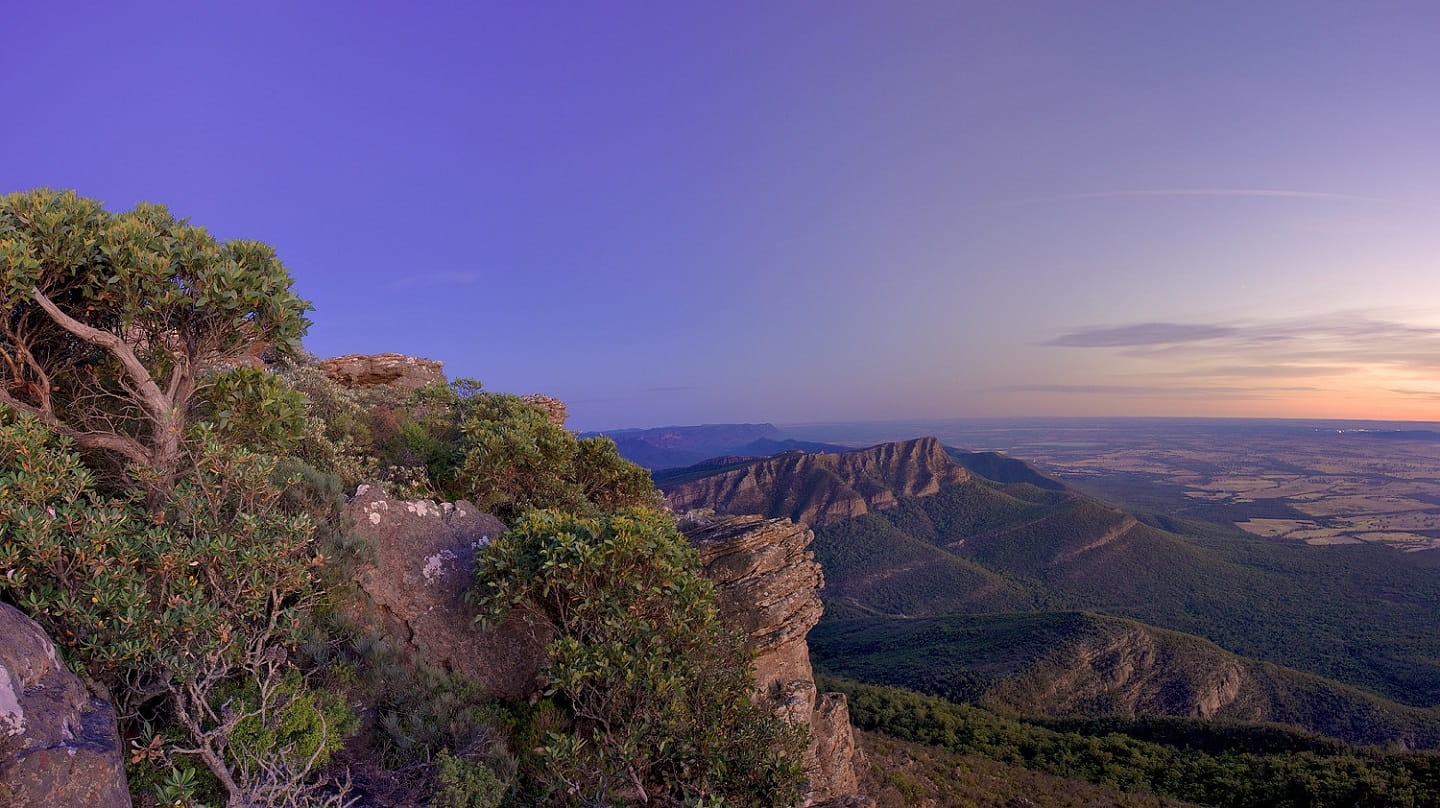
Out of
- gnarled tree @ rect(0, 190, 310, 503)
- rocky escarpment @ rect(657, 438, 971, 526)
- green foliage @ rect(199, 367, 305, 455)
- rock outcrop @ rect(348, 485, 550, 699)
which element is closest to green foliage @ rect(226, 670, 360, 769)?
rock outcrop @ rect(348, 485, 550, 699)

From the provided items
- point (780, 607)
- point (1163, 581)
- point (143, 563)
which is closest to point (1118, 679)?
point (1163, 581)

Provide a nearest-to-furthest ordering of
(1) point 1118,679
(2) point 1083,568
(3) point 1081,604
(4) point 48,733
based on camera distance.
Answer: (4) point 48,733, (1) point 1118,679, (3) point 1081,604, (2) point 1083,568

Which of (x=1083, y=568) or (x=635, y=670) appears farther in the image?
(x=1083, y=568)

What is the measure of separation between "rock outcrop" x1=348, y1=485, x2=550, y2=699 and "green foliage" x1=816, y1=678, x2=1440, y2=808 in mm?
33881

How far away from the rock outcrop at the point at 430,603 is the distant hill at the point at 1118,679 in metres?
47.2

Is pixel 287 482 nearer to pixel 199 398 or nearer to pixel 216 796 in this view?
pixel 199 398

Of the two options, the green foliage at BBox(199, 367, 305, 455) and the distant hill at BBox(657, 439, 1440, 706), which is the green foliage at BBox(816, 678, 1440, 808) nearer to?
the distant hill at BBox(657, 439, 1440, 706)

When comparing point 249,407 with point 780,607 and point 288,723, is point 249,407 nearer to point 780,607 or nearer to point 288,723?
point 288,723

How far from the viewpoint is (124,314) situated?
8.20m

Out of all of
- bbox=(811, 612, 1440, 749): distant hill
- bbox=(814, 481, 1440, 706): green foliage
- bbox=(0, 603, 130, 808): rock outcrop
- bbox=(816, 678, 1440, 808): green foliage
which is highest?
bbox=(0, 603, 130, 808): rock outcrop

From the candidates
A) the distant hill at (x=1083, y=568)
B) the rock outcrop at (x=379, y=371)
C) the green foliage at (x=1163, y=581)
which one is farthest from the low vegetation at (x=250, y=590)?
→ the green foliage at (x=1163, y=581)

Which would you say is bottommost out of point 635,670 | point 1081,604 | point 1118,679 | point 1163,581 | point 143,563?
point 1081,604

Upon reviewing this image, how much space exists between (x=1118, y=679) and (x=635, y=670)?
60932 mm

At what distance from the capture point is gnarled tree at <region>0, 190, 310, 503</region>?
7.73 metres
